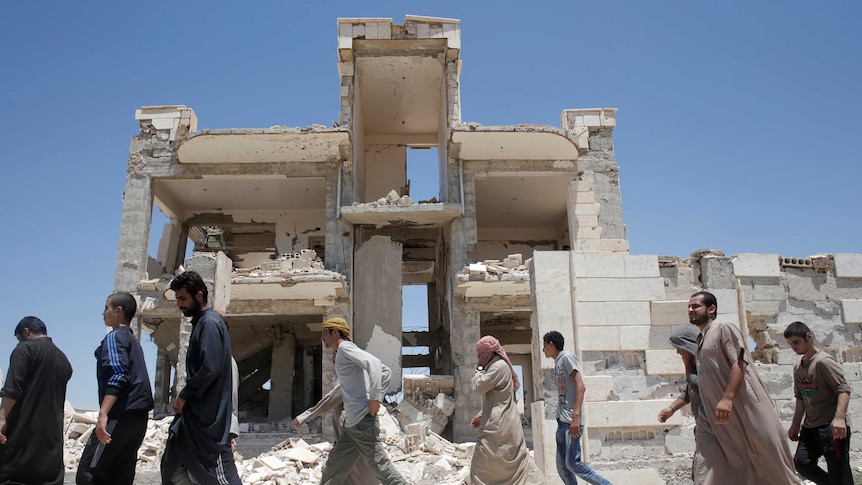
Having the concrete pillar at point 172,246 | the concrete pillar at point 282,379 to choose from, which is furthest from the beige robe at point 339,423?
the concrete pillar at point 172,246

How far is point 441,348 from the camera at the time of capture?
20.2 meters

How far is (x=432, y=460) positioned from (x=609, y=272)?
4.71m

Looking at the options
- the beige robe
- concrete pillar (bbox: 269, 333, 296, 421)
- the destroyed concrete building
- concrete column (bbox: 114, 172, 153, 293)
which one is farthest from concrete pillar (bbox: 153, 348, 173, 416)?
the beige robe

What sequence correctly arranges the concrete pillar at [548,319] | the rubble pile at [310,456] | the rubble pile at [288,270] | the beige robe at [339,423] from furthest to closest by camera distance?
the rubble pile at [288,270] < the rubble pile at [310,456] < the concrete pillar at [548,319] < the beige robe at [339,423]

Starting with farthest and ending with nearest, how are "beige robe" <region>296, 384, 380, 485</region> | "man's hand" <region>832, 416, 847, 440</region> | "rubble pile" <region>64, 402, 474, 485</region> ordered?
"rubble pile" <region>64, 402, 474, 485</region>, "beige robe" <region>296, 384, 380, 485</region>, "man's hand" <region>832, 416, 847, 440</region>

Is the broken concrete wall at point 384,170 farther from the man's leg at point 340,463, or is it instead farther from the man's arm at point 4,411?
the man's arm at point 4,411

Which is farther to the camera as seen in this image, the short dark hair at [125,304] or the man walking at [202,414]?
the short dark hair at [125,304]

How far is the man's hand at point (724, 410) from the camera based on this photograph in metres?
4.21

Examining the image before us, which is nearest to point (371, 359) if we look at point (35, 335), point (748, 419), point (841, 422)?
point (35, 335)

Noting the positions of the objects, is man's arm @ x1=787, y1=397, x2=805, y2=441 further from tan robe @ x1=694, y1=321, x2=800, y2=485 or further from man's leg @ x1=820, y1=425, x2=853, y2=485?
tan robe @ x1=694, y1=321, x2=800, y2=485

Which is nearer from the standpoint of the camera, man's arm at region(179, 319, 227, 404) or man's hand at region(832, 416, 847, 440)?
Result: man's arm at region(179, 319, 227, 404)

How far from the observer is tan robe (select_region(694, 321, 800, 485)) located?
4199 millimetres

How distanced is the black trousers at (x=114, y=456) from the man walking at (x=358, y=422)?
1508 mm

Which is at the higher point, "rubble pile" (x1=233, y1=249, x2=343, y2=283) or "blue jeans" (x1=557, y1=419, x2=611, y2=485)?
"rubble pile" (x1=233, y1=249, x2=343, y2=283)
